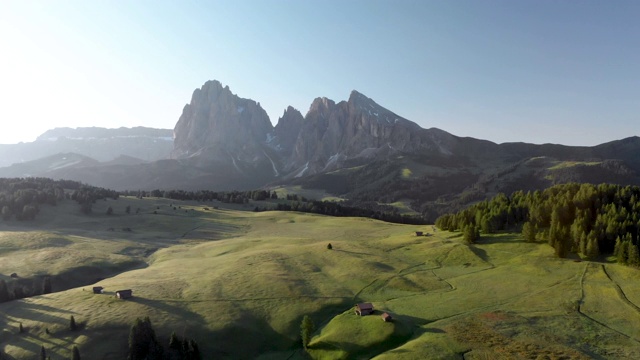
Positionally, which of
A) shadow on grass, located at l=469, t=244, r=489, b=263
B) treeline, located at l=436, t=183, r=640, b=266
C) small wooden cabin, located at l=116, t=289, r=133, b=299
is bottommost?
small wooden cabin, located at l=116, t=289, r=133, b=299

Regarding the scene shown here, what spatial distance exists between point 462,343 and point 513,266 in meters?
40.8


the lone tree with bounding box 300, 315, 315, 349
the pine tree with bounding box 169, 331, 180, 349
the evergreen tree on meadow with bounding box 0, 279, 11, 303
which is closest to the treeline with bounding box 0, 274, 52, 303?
the evergreen tree on meadow with bounding box 0, 279, 11, 303

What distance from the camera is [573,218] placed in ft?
357

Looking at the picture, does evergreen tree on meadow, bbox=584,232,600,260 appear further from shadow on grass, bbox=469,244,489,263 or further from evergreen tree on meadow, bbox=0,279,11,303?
evergreen tree on meadow, bbox=0,279,11,303

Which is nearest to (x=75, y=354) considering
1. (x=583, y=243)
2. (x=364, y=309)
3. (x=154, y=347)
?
(x=154, y=347)

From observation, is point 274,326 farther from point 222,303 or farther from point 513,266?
point 513,266

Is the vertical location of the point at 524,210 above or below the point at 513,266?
above

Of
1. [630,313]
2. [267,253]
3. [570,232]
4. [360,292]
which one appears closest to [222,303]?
[360,292]

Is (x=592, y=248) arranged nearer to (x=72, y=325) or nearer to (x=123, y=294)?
(x=123, y=294)

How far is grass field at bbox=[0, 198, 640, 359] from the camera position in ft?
206

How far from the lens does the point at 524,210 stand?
124 m

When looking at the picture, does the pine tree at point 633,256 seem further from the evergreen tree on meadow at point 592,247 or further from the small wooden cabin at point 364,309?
the small wooden cabin at point 364,309

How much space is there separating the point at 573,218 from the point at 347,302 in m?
66.9

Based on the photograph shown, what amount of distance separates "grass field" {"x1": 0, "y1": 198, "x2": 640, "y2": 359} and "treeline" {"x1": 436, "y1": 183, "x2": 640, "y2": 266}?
4.23 meters
